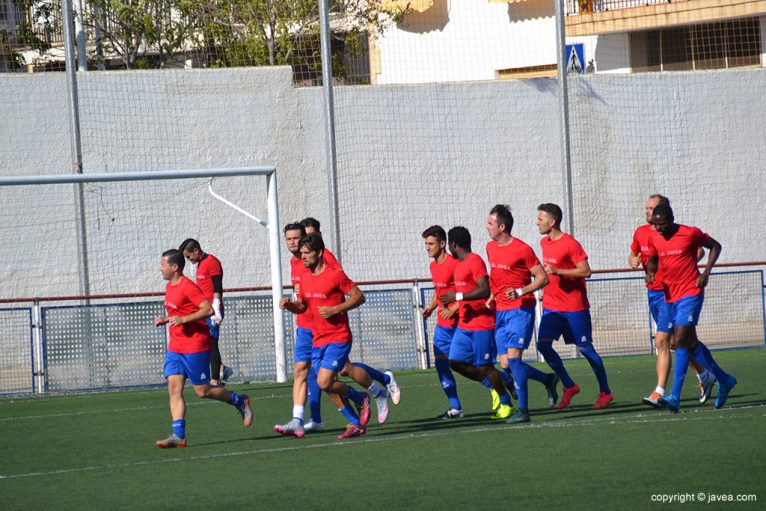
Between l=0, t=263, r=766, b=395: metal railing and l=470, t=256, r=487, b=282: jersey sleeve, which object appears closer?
l=470, t=256, r=487, b=282: jersey sleeve

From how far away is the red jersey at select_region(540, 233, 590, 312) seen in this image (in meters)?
12.0

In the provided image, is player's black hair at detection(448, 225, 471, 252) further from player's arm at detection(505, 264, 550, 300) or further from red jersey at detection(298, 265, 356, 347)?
red jersey at detection(298, 265, 356, 347)

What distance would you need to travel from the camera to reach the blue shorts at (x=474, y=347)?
446 inches

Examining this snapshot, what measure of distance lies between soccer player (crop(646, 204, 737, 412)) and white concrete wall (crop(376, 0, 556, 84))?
13430 mm

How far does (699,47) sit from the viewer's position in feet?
99.7

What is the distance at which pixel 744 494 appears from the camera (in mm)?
7180

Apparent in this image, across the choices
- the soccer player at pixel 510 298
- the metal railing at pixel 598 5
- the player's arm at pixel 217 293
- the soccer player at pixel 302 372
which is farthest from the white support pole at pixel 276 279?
the metal railing at pixel 598 5

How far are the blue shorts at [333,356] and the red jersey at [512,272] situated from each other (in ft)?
5.79

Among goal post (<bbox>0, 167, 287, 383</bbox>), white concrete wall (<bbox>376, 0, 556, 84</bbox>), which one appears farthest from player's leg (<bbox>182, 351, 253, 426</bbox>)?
white concrete wall (<bbox>376, 0, 556, 84</bbox>)

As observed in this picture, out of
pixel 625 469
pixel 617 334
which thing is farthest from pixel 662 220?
pixel 617 334

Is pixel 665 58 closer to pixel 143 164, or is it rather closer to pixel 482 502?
pixel 143 164

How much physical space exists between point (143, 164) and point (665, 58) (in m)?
15.4

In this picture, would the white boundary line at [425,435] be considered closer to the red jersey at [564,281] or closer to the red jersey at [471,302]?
the red jersey at [471,302]

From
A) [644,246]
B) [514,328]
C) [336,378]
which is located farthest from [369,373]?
[644,246]
